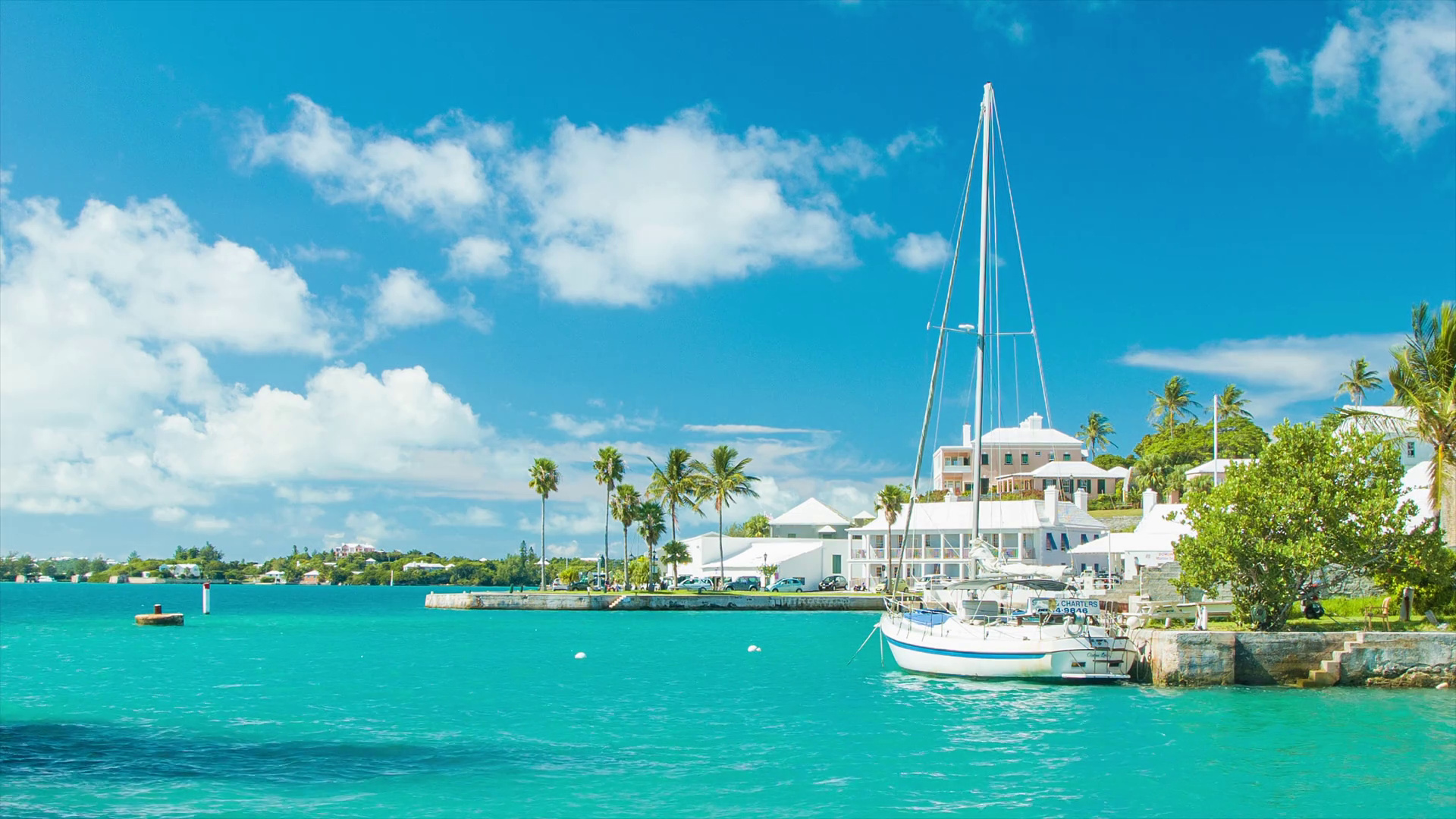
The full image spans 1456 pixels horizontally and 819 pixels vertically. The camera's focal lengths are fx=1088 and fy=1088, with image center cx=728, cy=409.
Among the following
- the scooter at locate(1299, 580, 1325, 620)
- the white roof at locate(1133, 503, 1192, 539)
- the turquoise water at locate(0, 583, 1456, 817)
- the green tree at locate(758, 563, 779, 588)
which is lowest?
the green tree at locate(758, 563, 779, 588)

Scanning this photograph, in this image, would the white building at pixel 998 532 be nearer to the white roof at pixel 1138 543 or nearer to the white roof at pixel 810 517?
the white roof at pixel 1138 543

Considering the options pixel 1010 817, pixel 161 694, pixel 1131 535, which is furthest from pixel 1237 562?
pixel 161 694

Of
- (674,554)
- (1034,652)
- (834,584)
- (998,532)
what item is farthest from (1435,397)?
(674,554)

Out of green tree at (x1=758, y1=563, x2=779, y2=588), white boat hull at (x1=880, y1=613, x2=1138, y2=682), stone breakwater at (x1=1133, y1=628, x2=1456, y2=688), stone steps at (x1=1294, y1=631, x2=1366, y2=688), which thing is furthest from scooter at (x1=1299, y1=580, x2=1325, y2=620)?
green tree at (x1=758, y1=563, x2=779, y2=588)

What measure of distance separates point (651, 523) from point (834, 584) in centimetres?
1806

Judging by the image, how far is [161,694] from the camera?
35812 millimetres

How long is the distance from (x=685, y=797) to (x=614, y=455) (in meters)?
80.4

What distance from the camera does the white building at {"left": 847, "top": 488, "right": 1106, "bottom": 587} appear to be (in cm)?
8325

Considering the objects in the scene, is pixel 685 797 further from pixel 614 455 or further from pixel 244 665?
pixel 614 455

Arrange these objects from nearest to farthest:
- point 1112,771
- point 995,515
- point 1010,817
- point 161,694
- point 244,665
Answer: point 1010,817 < point 1112,771 < point 161,694 < point 244,665 < point 995,515

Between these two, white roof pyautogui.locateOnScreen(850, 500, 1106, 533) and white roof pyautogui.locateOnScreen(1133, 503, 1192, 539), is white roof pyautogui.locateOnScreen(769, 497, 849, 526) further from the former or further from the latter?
white roof pyautogui.locateOnScreen(1133, 503, 1192, 539)

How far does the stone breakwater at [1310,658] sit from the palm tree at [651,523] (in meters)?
72.6

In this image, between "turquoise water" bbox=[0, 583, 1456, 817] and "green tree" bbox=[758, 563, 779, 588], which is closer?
"turquoise water" bbox=[0, 583, 1456, 817]

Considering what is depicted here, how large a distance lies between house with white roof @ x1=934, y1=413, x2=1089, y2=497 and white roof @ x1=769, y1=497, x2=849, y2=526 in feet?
44.6
